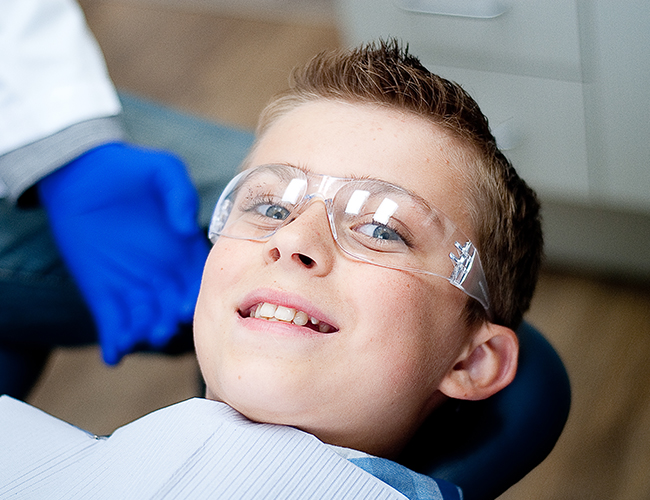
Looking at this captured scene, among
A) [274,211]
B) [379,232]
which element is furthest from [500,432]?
[274,211]

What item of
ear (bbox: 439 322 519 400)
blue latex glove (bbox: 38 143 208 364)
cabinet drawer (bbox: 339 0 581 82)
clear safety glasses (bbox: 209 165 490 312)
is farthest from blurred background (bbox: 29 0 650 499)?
clear safety glasses (bbox: 209 165 490 312)

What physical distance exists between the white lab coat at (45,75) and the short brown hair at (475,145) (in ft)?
1.43

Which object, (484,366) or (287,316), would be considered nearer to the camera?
(287,316)

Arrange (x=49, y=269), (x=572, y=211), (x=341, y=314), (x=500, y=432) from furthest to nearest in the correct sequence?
1. (x=572, y=211)
2. (x=49, y=269)
3. (x=500, y=432)
4. (x=341, y=314)

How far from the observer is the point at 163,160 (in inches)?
49.9

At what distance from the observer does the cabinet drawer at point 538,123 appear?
5.10 feet

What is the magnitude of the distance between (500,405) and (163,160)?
716 millimetres

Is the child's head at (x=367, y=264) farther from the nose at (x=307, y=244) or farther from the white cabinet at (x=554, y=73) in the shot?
the white cabinet at (x=554, y=73)

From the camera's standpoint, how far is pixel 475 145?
39.5 inches

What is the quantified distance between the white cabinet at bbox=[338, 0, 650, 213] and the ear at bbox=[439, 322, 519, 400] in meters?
0.74

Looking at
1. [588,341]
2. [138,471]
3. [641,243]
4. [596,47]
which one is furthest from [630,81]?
[138,471]

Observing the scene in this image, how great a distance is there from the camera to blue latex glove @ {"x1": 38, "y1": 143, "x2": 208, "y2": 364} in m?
1.27

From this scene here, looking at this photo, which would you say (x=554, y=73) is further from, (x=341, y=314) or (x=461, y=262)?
(x=341, y=314)

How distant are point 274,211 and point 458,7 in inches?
31.2
